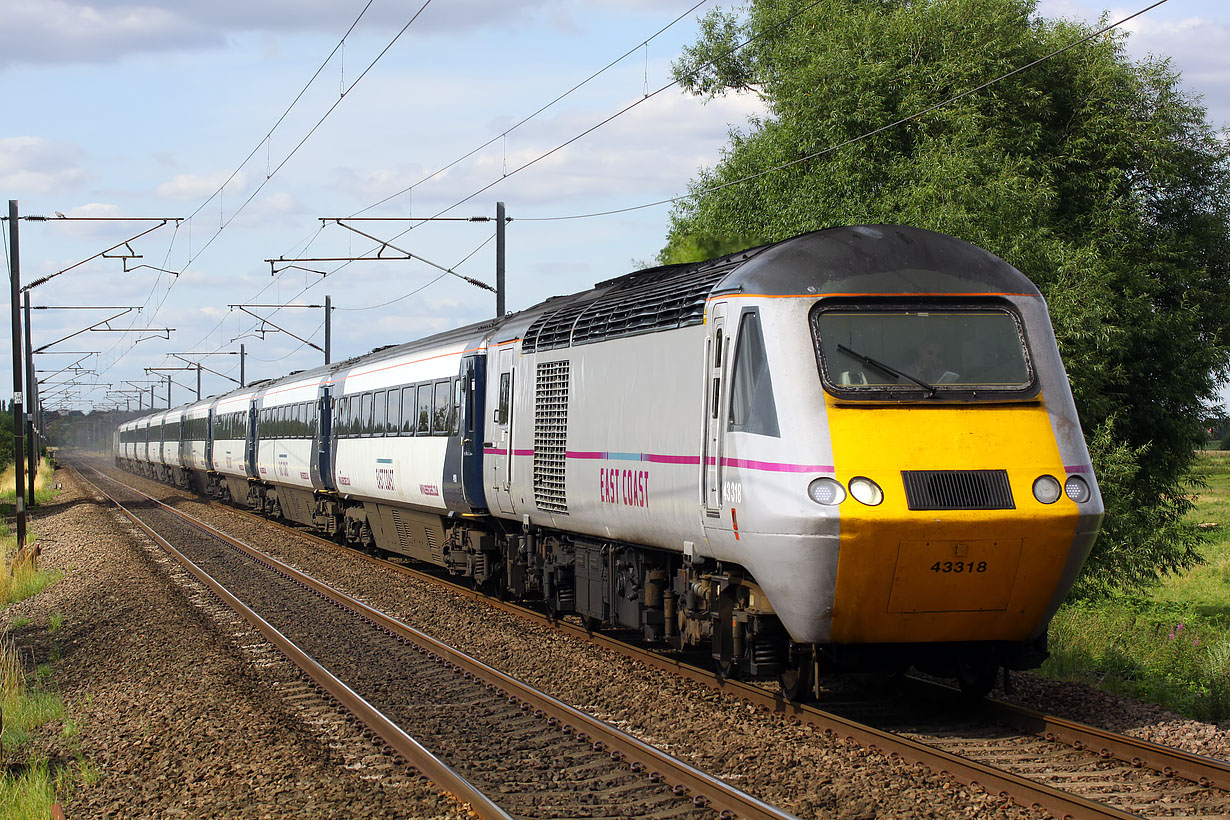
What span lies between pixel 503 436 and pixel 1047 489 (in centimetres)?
733

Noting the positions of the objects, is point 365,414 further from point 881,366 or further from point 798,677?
point 881,366

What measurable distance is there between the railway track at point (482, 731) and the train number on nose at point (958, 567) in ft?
6.29

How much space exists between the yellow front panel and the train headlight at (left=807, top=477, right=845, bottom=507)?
67 mm

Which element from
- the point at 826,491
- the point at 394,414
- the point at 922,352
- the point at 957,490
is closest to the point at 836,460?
the point at 826,491

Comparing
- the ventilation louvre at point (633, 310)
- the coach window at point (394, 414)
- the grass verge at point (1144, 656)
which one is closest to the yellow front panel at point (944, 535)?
the ventilation louvre at point (633, 310)

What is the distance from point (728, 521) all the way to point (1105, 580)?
12.5m

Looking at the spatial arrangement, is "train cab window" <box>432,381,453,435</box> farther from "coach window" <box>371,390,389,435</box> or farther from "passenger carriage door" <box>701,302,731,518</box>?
→ "passenger carriage door" <box>701,302,731,518</box>

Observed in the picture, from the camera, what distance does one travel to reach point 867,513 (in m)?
Result: 7.30

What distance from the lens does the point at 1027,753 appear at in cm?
742

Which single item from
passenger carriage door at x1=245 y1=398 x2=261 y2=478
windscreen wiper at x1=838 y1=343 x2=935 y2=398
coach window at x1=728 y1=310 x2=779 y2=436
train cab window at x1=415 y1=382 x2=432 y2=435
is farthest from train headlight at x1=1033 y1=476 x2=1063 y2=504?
passenger carriage door at x1=245 y1=398 x2=261 y2=478

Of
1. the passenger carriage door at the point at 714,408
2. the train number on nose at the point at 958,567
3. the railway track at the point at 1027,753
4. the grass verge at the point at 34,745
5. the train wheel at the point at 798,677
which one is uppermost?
the passenger carriage door at the point at 714,408

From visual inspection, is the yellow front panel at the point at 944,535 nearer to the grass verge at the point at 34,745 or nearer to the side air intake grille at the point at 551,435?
the side air intake grille at the point at 551,435

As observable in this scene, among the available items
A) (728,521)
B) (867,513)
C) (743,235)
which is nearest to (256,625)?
(728,521)

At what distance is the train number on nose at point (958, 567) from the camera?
7.45 metres
